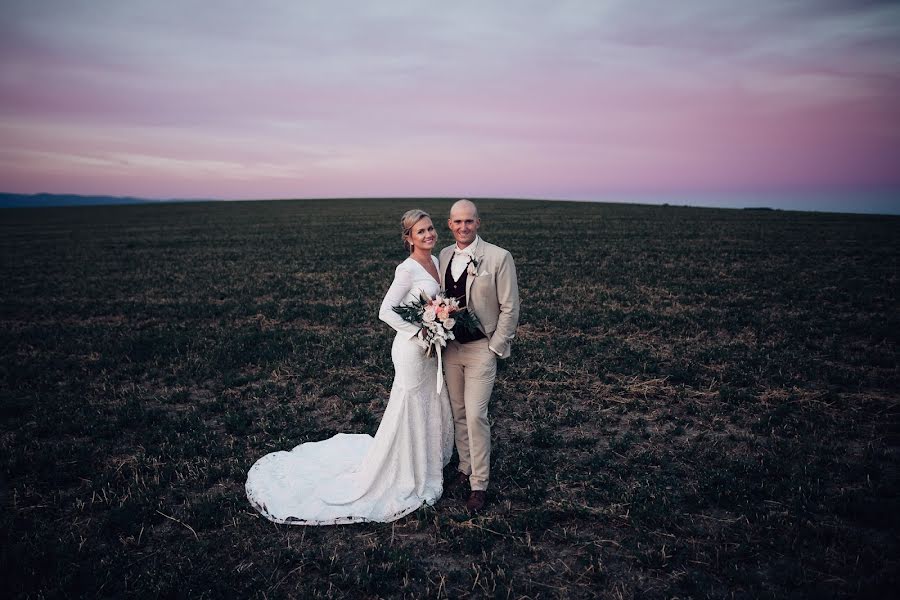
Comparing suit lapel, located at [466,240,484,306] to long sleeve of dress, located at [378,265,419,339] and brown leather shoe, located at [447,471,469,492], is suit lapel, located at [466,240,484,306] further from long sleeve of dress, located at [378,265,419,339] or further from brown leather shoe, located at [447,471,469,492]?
brown leather shoe, located at [447,471,469,492]

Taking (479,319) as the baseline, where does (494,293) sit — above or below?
above

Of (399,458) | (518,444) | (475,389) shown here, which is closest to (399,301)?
(475,389)

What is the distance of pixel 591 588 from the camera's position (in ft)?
14.2

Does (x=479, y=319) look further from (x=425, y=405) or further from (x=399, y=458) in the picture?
(x=399, y=458)

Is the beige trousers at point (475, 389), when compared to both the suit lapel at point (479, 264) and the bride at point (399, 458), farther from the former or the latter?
the suit lapel at point (479, 264)

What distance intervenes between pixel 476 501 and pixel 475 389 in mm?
1212

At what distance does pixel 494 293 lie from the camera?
5215 millimetres

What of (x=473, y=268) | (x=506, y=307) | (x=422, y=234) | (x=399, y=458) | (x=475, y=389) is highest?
(x=422, y=234)

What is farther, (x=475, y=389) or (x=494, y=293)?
(x=475, y=389)

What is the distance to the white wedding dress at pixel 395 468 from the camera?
530cm

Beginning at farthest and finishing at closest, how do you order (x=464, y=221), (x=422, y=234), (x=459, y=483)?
1. (x=459, y=483)
2. (x=422, y=234)
3. (x=464, y=221)

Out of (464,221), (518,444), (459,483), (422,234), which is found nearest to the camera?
(464,221)

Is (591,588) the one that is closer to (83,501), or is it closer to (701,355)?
(83,501)

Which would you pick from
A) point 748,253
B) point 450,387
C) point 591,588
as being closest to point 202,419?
point 450,387
